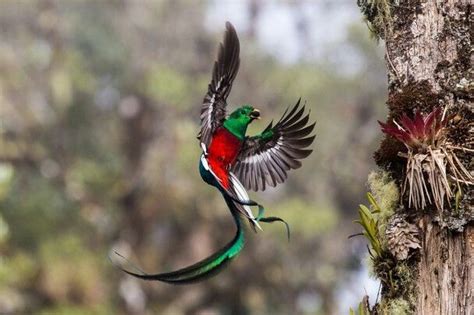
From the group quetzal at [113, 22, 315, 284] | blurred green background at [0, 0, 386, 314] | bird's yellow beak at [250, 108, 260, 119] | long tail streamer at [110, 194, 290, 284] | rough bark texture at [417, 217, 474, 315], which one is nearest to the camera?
rough bark texture at [417, 217, 474, 315]

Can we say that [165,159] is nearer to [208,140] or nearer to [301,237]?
[301,237]

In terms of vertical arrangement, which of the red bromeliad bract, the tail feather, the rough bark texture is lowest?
the tail feather

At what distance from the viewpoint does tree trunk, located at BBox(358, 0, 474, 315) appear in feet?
6.13

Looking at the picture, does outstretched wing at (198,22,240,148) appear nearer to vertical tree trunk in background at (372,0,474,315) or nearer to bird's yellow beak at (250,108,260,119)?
bird's yellow beak at (250,108,260,119)

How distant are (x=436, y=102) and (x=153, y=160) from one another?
9.73m

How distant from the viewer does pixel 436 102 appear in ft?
6.47

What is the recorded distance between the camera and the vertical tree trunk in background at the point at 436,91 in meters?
1.86

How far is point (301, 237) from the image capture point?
1152cm

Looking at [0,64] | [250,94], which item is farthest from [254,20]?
[0,64]

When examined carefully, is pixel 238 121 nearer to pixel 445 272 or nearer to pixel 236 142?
pixel 236 142

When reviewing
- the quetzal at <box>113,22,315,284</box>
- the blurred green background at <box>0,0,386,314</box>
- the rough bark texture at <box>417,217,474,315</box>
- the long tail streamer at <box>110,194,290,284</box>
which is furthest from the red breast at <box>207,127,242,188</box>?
the blurred green background at <box>0,0,386,314</box>

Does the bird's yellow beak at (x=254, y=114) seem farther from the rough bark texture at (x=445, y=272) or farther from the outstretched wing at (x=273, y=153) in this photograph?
the rough bark texture at (x=445, y=272)

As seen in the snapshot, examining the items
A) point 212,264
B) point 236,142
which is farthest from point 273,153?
point 212,264

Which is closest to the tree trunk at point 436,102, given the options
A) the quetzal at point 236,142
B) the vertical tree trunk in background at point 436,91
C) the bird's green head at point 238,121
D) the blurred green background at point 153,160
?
the vertical tree trunk in background at point 436,91
